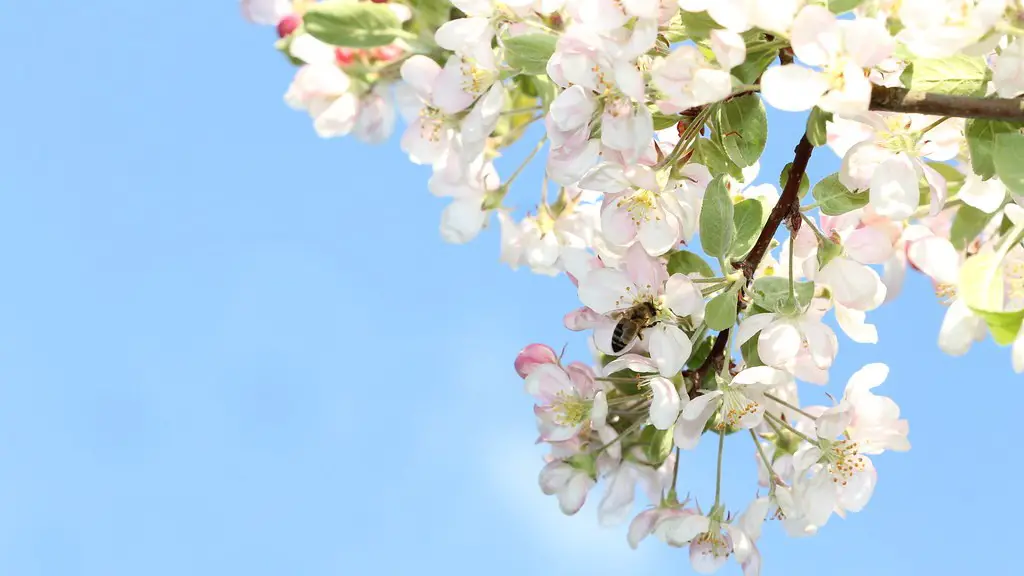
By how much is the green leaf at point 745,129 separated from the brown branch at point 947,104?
7.8 inches

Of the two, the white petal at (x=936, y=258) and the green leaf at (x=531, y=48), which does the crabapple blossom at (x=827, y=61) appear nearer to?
the green leaf at (x=531, y=48)

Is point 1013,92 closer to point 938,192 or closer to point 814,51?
point 938,192

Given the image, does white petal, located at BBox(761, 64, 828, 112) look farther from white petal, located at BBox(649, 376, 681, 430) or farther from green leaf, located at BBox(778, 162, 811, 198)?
white petal, located at BBox(649, 376, 681, 430)

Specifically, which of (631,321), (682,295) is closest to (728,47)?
(682,295)

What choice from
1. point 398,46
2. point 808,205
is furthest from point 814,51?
point 398,46

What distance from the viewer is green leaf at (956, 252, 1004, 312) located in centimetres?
116

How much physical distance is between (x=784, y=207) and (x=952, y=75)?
0.29 m

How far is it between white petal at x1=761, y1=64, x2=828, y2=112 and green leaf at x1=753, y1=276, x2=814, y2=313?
38cm

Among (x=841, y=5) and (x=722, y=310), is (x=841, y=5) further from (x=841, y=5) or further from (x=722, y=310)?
(x=722, y=310)

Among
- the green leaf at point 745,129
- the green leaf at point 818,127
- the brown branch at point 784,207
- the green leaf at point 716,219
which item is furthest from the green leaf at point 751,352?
the green leaf at point 818,127

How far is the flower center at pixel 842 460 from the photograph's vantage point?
67.4 inches

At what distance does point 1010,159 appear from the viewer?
4.13ft

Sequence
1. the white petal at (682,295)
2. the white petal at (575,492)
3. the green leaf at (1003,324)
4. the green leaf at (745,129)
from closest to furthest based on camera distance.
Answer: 1. the green leaf at (1003,324)
2. the green leaf at (745,129)
3. the white petal at (682,295)
4. the white petal at (575,492)

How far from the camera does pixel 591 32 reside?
124cm
